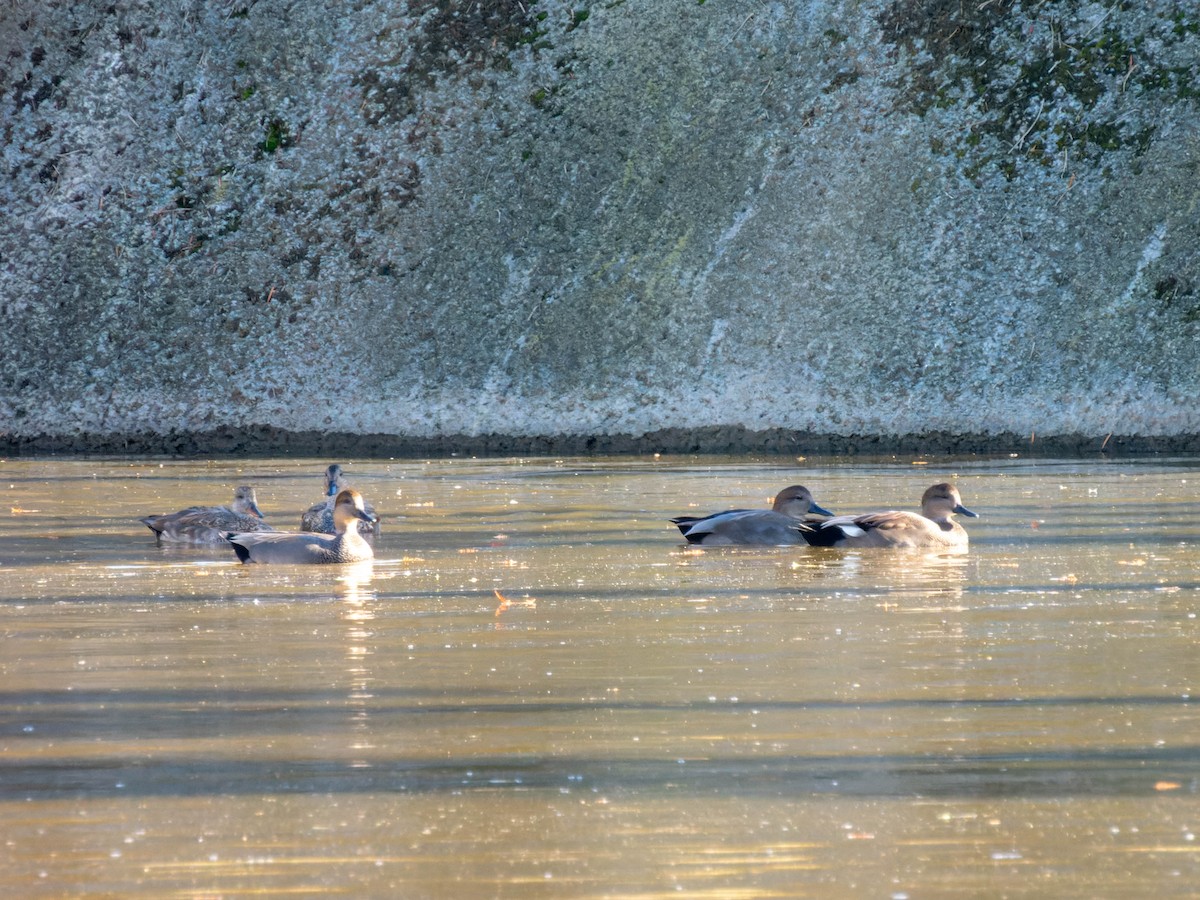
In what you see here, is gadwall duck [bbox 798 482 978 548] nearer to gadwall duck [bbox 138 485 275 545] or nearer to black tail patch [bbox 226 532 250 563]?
black tail patch [bbox 226 532 250 563]

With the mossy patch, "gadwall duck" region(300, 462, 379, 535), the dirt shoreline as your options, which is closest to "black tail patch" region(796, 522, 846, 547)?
"gadwall duck" region(300, 462, 379, 535)

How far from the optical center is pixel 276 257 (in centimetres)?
5516

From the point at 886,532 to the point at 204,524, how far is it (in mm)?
7016

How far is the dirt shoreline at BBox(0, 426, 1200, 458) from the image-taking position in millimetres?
43906

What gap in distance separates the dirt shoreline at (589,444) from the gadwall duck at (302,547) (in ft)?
80.1

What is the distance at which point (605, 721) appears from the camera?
410 inches

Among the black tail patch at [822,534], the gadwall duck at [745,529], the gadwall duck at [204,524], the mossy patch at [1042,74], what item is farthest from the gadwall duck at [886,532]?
the mossy patch at [1042,74]

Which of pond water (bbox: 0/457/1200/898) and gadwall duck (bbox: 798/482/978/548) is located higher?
gadwall duck (bbox: 798/482/978/548)

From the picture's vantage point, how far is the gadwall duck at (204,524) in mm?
20672

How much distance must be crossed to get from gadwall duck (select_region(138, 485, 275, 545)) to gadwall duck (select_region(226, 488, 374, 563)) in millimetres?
1126

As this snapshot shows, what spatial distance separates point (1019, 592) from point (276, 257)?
136ft

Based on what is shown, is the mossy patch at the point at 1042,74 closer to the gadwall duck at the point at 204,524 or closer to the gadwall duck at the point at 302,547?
the gadwall duck at the point at 204,524

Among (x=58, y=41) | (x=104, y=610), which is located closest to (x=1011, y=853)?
(x=104, y=610)

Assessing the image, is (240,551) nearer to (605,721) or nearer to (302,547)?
(302,547)
